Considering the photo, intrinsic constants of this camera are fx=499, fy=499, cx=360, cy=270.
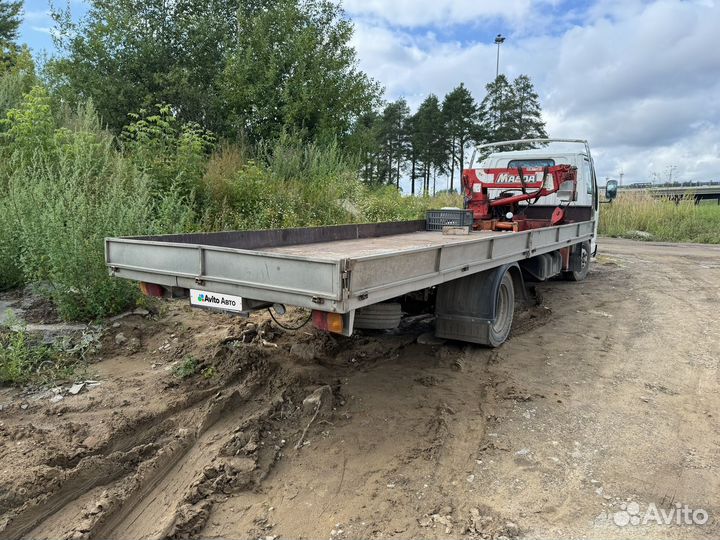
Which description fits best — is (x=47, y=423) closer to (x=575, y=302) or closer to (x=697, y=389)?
(x=697, y=389)

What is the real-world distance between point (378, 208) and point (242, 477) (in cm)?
828

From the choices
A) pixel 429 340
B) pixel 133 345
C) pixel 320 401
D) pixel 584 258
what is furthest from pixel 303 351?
pixel 584 258

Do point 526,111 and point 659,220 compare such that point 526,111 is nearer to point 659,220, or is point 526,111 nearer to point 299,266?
point 659,220

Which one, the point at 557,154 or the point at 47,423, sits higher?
the point at 557,154

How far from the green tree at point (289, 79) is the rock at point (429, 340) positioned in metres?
9.51

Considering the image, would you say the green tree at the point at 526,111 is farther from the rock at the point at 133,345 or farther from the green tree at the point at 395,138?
the rock at the point at 133,345

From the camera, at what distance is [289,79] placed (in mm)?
14336

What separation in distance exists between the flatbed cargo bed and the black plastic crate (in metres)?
2.61

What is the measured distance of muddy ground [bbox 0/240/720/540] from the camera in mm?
2611

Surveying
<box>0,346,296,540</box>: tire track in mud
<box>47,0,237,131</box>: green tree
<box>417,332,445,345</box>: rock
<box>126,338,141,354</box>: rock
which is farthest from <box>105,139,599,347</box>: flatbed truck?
<box>47,0,237,131</box>: green tree

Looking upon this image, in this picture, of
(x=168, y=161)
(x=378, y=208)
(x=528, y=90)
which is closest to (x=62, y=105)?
(x=168, y=161)

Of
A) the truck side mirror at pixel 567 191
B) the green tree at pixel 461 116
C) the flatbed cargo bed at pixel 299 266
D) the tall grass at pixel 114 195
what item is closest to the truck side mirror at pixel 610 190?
the truck side mirror at pixel 567 191

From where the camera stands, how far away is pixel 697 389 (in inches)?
172

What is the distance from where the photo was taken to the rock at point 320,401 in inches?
144
